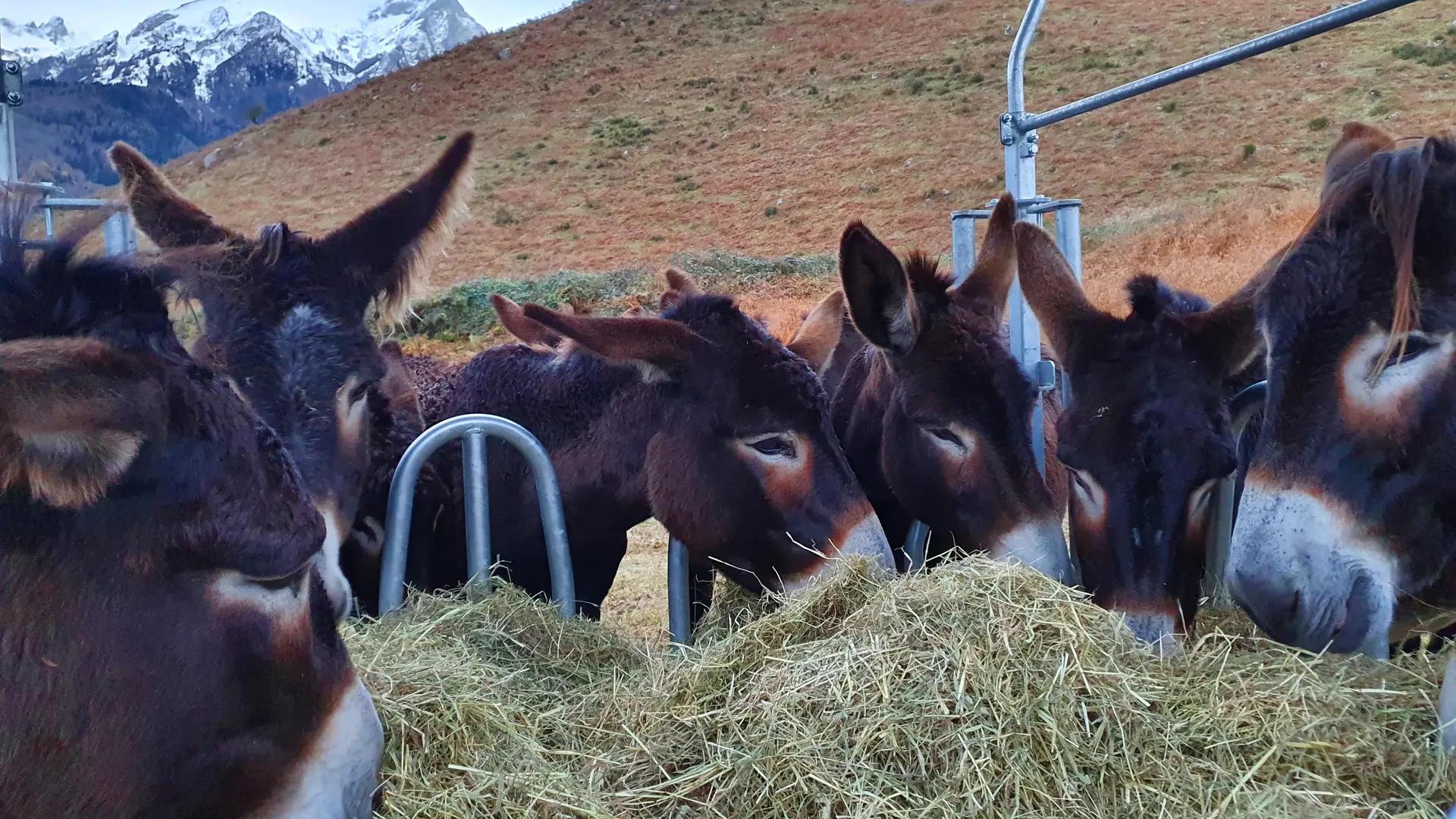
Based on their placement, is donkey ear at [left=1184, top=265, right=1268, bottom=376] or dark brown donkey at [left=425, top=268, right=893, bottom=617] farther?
dark brown donkey at [left=425, top=268, right=893, bottom=617]

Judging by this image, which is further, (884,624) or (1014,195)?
(1014,195)

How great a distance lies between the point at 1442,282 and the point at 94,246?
11.0 feet

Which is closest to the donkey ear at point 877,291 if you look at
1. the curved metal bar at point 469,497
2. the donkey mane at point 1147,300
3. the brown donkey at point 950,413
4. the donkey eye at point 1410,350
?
the brown donkey at point 950,413

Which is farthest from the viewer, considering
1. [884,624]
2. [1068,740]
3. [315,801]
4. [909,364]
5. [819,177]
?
[819,177]

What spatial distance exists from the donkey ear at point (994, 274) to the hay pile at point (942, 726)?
1.74 meters

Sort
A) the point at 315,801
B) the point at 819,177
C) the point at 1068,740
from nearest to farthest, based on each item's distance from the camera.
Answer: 1. the point at 315,801
2. the point at 1068,740
3. the point at 819,177

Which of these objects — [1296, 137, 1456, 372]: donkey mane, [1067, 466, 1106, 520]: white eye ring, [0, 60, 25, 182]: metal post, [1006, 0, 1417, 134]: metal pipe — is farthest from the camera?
[0, 60, 25, 182]: metal post

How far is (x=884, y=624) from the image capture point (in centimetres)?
258

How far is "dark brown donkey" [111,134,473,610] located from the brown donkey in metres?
1.83

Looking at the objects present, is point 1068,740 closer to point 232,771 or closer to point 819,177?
point 232,771

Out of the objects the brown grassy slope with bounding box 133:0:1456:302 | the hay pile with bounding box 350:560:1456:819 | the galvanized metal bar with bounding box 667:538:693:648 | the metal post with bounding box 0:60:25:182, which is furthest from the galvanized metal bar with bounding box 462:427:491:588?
the brown grassy slope with bounding box 133:0:1456:302

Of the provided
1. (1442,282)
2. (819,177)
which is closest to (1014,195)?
(1442,282)

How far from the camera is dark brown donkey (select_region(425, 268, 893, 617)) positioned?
11.4 feet

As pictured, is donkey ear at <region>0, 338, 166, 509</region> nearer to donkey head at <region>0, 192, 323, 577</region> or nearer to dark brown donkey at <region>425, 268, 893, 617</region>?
donkey head at <region>0, 192, 323, 577</region>
